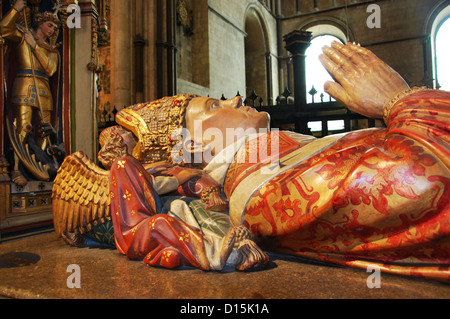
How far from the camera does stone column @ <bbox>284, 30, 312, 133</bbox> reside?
3850mm

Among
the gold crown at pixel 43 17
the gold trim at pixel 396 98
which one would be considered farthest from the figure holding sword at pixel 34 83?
the gold trim at pixel 396 98

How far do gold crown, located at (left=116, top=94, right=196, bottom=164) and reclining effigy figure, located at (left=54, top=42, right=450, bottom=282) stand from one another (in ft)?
0.11

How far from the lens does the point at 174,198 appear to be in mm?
1811

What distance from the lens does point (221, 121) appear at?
1.91 meters

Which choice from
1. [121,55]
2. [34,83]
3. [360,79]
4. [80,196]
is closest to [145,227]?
[80,196]

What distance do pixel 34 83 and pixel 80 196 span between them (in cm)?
223

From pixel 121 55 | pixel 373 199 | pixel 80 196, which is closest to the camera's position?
pixel 373 199

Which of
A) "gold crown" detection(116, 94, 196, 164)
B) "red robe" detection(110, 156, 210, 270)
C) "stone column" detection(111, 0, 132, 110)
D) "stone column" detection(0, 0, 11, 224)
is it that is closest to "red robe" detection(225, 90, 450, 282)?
"red robe" detection(110, 156, 210, 270)

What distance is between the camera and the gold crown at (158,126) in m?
1.98

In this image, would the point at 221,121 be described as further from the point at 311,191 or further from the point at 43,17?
the point at 43,17

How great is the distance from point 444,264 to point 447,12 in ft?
55.8
